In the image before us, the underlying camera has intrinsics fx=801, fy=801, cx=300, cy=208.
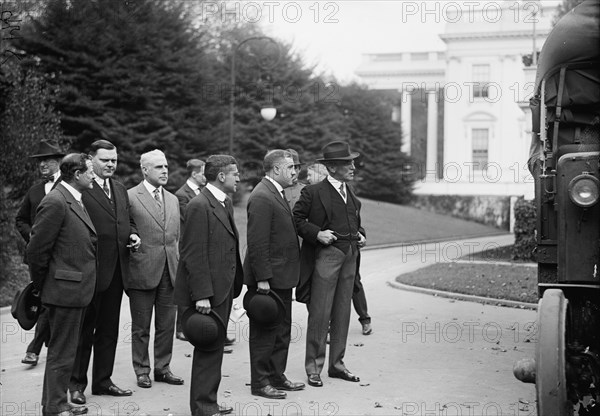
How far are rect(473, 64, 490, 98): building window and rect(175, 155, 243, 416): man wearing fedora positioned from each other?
53912 mm

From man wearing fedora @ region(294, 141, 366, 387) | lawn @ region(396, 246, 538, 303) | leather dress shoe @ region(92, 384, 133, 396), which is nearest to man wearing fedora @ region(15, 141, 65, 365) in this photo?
leather dress shoe @ region(92, 384, 133, 396)

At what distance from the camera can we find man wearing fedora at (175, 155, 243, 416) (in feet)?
22.3

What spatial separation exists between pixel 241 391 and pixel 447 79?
54374 mm

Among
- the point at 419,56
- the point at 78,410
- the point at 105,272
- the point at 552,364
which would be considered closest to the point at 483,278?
the point at 105,272

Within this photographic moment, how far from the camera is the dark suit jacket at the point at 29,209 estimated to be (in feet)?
29.6

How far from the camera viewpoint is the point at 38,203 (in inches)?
354

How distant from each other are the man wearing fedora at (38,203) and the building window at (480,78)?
52.5 meters

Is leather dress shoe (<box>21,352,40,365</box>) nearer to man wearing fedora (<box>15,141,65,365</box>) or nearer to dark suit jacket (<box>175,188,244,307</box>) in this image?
man wearing fedora (<box>15,141,65,365</box>)

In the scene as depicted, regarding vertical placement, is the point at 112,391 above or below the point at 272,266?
below

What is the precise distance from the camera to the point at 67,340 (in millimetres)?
6727

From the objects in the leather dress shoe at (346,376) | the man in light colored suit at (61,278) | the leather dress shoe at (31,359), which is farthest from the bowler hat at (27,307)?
the leather dress shoe at (346,376)

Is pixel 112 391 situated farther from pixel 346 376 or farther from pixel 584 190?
pixel 584 190

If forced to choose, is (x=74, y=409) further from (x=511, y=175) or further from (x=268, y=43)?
(x=511, y=175)

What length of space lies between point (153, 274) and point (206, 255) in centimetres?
148
